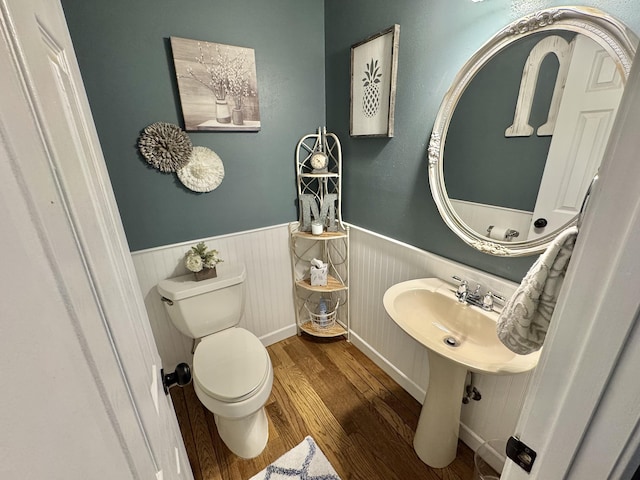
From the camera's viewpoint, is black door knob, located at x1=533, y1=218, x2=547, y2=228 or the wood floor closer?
black door knob, located at x1=533, y1=218, x2=547, y2=228

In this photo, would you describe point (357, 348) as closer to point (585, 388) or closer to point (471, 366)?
point (471, 366)

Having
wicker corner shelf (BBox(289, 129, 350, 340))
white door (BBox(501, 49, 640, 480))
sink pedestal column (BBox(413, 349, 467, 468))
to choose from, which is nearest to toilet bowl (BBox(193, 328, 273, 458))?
wicker corner shelf (BBox(289, 129, 350, 340))

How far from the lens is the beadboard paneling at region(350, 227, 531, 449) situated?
1.16 metres

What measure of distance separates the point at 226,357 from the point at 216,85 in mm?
1466

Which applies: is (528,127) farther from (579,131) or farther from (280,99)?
(280,99)

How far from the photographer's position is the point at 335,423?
4.94ft

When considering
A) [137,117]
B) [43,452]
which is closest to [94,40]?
[137,117]

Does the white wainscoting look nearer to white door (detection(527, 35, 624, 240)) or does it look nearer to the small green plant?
the small green plant

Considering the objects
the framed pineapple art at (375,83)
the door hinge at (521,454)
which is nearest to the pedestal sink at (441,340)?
the door hinge at (521,454)

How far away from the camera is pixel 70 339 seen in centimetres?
28

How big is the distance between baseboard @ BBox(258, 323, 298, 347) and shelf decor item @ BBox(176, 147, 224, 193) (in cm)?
120

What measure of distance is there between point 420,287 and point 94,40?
74.4 inches

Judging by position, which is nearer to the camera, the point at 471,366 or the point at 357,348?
the point at 471,366

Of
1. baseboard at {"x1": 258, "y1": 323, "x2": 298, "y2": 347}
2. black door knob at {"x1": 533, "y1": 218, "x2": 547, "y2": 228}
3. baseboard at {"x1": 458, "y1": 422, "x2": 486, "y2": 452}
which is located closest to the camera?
black door knob at {"x1": 533, "y1": 218, "x2": 547, "y2": 228}
